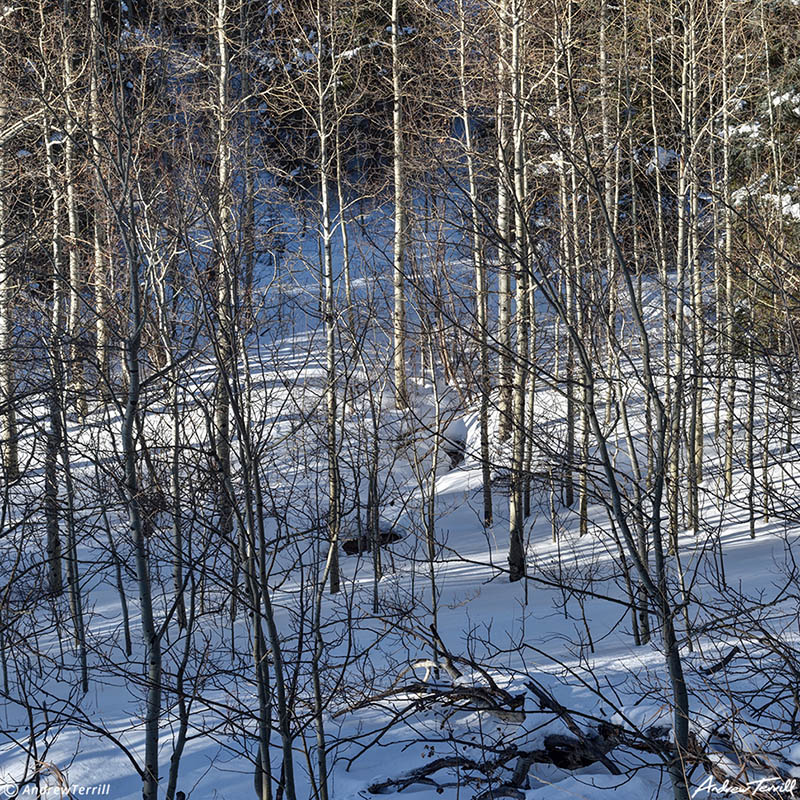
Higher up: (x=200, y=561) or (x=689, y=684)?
(x=200, y=561)

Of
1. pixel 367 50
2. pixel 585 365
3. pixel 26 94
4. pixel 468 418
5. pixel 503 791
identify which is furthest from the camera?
pixel 367 50

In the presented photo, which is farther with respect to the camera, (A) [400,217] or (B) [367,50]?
(B) [367,50]

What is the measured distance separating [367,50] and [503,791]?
16.8 m

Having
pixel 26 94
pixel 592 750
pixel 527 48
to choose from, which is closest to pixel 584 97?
pixel 527 48

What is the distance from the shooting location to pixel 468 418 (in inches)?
634

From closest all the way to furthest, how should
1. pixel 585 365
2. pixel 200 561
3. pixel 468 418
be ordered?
pixel 585 365 → pixel 200 561 → pixel 468 418

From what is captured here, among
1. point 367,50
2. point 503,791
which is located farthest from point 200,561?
point 367,50

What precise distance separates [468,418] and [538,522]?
3.40 meters

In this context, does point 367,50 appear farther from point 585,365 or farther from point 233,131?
point 585,365

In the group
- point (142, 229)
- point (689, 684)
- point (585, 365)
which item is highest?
point (142, 229)

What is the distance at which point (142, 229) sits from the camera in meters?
6.68

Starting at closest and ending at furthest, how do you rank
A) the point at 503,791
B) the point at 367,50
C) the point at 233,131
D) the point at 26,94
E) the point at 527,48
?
1. the point at 503,791
2. the point at 26,94
3. the point at 527,48
4. the point at 233,131
5. the point at 367,50

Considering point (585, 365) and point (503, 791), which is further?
point (503, 791)

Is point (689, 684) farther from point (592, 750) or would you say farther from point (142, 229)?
point (142, 229)
